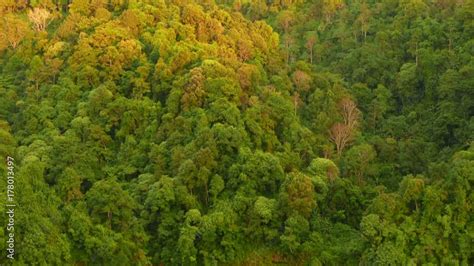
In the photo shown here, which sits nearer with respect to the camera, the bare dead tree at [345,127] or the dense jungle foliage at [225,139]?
the dense jungle foliage at [225,139]

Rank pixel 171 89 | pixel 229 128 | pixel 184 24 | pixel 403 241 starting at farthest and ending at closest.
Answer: pixel 184 24, pixel 171 89, pixel 229 128, pixel 403 241

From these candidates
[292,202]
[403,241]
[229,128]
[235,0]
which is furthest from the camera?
[235,0]

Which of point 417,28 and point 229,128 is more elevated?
point 417,28

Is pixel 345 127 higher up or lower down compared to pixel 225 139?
lower down

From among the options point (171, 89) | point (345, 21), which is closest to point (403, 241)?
point (171, 89)

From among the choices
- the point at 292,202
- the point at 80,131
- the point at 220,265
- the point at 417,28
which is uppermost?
the point at 417,28

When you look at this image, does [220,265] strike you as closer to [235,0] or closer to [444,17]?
[444,17]

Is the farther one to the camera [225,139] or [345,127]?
[345,127]

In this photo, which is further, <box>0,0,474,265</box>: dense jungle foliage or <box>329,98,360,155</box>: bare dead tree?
<box>329,98,360,155</box>: bare dead tree
